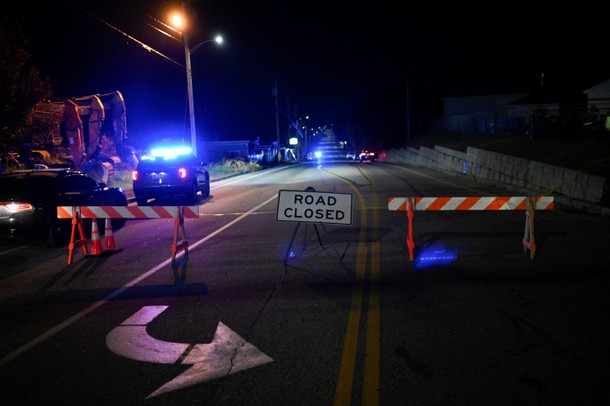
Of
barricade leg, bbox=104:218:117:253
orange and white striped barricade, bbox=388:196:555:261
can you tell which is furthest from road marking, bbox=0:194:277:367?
orange and white striped barricade, bbox=388:196:555:261

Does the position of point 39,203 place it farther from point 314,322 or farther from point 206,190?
point 206,190

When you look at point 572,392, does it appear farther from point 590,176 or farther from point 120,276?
point 590,176

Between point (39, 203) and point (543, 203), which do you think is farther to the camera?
point (39, 203)

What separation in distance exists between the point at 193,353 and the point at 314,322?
1.43 m

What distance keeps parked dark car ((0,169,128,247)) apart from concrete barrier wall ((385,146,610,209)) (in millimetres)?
12726

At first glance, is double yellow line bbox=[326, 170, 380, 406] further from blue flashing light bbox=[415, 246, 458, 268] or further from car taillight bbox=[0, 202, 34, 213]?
car taillight bbox=[0, 202, 34, 213]

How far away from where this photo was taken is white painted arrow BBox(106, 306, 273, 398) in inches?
170

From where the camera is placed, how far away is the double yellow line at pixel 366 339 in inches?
155

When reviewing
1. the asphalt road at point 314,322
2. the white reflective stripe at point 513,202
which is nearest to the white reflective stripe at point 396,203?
the asphalt road at point 314,322

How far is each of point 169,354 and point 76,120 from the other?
22286 mm

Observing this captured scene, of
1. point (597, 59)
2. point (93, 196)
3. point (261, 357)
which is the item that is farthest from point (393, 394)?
point (597, 59)

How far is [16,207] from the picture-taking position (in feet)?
32.9

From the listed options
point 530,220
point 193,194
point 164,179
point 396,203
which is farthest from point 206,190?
point 530,220

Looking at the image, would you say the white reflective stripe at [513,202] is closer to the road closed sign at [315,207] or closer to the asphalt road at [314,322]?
the asphalt road at [314,322]
